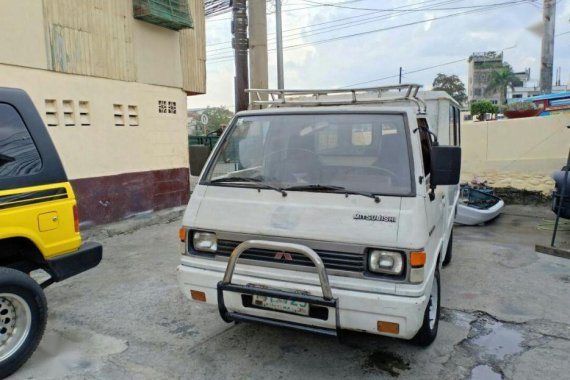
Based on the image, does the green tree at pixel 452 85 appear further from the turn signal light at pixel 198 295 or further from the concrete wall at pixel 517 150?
the turn signal light at pixel 198 295

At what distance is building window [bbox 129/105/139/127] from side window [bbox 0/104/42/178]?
4544 mm

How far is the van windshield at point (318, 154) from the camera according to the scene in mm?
3322

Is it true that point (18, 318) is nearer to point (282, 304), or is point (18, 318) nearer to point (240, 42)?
point (282, 304)

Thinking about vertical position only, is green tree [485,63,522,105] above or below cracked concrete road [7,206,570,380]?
above

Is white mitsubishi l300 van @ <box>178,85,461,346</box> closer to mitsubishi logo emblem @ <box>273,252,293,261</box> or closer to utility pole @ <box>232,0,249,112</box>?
mitsubishi logo emblem @ <box>273,252,293,261</box>

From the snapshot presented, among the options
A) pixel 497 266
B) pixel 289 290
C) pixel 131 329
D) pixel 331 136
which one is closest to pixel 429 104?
pixel 497 266

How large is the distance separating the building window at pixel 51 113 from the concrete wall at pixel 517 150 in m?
9.11

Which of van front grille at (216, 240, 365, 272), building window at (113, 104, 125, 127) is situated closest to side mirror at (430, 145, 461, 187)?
van front grille at (216, 240, 365, 272)

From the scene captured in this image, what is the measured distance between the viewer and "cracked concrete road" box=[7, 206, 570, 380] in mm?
3309

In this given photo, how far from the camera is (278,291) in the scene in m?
3.00

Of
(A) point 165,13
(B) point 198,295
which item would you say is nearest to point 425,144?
(B) point 198,295

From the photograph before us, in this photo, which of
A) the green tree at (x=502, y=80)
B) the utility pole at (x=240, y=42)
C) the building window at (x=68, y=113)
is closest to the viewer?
the building window at (x=68, y=113)

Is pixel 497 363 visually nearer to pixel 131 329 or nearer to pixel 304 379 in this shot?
pixel 304 379

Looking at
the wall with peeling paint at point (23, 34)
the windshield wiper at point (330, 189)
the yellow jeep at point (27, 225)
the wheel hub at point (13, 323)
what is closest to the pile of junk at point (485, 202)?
the windshield wiper at point (330, 189)
